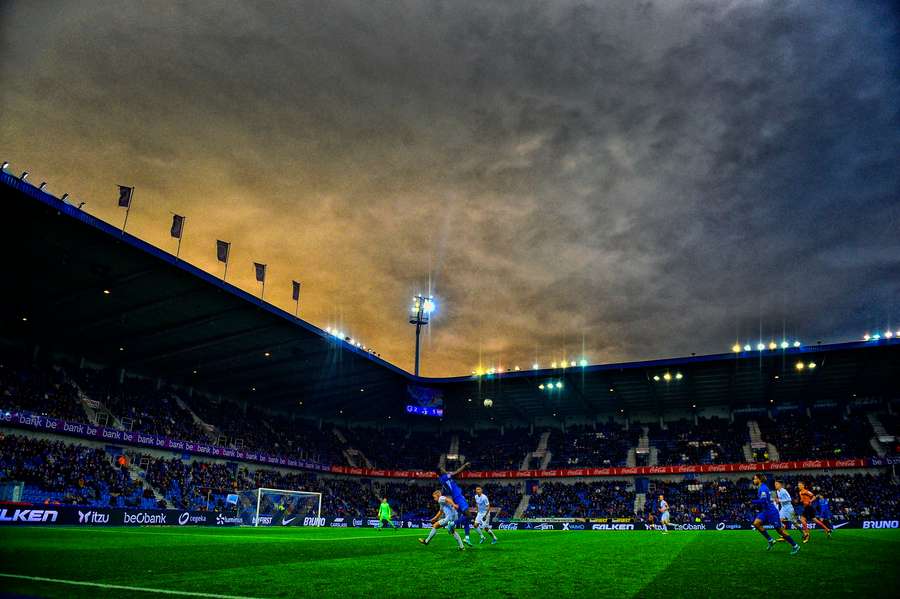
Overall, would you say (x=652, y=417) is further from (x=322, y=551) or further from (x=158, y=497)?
(x=322, y=551)

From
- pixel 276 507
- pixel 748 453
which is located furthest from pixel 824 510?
pixel 276 507

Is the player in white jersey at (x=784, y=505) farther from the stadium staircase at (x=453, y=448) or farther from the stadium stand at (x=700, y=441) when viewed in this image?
the stadium staircase at (x=453, y=448)

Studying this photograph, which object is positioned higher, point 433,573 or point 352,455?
point 352,455

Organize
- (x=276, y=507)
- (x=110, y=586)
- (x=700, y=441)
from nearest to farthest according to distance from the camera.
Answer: (x=110, y=586) < (x=276, y=507) < (x=700, y=441)

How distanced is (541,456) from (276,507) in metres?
31.3

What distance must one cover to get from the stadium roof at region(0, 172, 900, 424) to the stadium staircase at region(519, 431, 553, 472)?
140 inches

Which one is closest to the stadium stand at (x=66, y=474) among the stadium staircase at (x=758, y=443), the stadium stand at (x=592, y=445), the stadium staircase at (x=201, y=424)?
the stadium staircase at (x=201, y=424)

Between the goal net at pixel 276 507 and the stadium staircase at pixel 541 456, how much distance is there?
25.3m

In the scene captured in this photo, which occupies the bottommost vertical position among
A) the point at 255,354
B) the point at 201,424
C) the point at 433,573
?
the point at 433,573

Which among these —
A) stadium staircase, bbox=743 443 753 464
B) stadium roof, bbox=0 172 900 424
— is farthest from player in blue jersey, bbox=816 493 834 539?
stadium staircase, bbox=743 443 753 464

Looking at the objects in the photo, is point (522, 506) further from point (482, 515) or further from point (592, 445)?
point (482, 515)

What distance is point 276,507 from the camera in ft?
151

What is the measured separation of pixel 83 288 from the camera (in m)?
35.1

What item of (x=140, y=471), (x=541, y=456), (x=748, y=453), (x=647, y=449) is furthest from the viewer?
(x=541, y=456)
